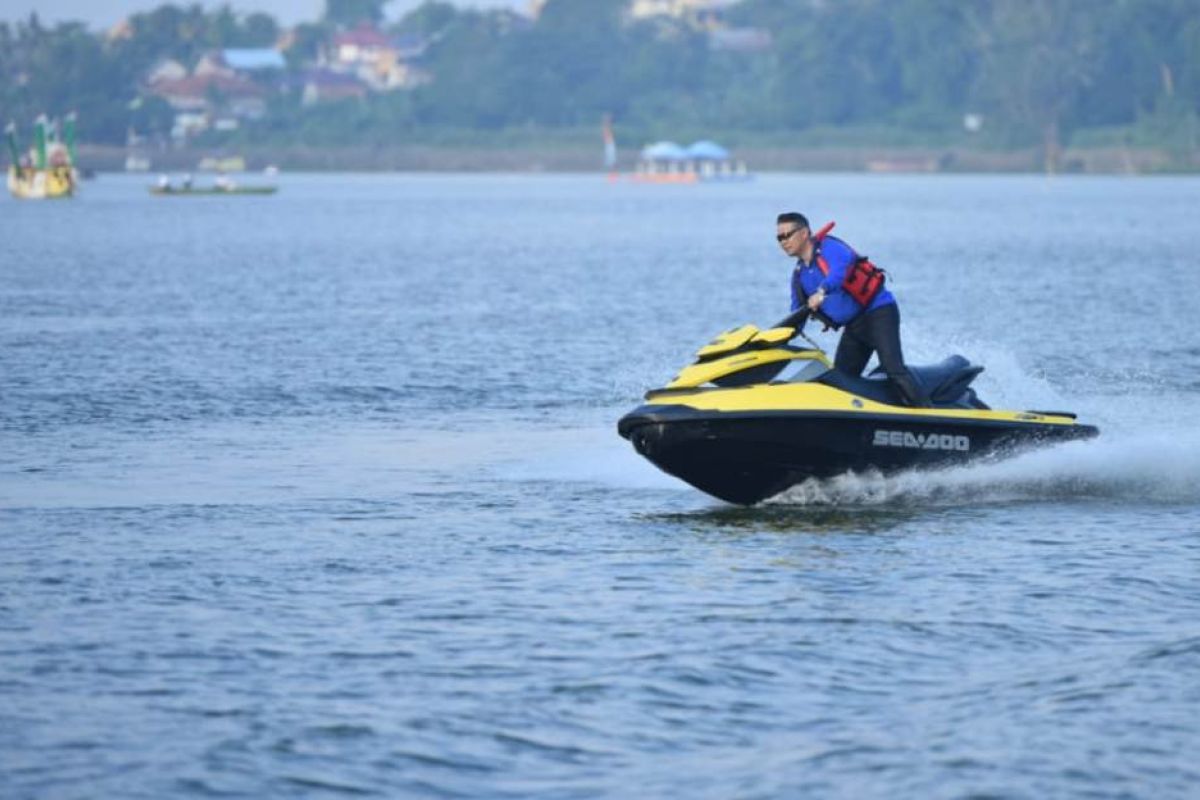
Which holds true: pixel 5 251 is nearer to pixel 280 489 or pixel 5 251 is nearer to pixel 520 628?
pixel 280 489

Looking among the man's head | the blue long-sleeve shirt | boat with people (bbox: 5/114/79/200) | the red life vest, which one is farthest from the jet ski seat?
boat with people (bbox: 5/114/79/200)

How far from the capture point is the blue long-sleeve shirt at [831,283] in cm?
1750

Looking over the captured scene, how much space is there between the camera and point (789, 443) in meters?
17.4

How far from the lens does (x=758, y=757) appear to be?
11.6 m

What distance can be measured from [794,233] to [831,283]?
0.46 m

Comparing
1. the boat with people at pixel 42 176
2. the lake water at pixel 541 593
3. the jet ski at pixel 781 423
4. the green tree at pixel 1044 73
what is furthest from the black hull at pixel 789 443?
the green tree at pixel 1044 73

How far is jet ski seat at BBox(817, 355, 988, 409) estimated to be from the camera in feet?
57.8

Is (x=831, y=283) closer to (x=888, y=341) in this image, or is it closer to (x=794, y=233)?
(x=794, y=233)

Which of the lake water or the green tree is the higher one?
the green tree

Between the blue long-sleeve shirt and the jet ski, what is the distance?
10.7 inches

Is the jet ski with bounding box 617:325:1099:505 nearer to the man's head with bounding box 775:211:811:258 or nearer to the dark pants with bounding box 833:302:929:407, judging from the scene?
the dark pants with bounding box 833:302:929:407

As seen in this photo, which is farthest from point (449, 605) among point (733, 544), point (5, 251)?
point (5, 251)

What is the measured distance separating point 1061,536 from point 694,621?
12.7 ft

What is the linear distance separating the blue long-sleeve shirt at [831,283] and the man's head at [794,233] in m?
0.15
